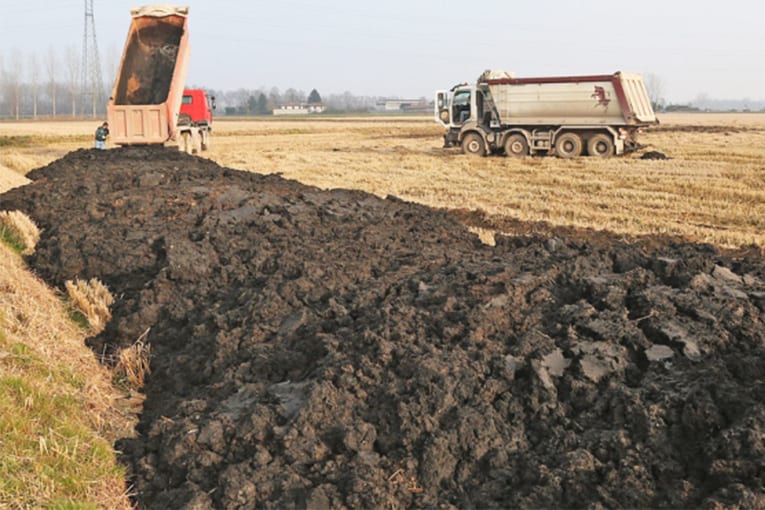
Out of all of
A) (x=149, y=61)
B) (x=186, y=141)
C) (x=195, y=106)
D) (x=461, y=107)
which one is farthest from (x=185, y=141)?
(x=461, y=107)

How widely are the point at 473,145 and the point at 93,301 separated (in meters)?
18.7

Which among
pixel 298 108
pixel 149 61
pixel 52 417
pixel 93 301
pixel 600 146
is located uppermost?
pixel 298 108

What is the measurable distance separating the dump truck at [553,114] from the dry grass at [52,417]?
18.8m

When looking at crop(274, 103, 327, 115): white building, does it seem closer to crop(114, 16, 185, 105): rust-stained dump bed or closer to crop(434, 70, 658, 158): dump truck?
crop(434, 70, 658, 158): dump truck

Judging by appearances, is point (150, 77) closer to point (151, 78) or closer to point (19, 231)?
point (151, 78)

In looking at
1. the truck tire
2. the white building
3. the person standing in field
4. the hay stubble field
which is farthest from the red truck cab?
the white building

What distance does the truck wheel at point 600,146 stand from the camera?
2234cm

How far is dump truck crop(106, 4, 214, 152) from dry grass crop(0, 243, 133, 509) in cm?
1007

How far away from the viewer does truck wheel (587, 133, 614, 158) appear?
22.3 m

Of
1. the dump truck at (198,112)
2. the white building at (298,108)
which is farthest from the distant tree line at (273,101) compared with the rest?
the dump truck at (198,112)

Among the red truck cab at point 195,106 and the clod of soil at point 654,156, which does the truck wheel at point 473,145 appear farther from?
the red truck cab at point 195,106

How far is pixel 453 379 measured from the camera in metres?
3.79

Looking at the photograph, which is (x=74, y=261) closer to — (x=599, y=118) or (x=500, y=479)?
(x=500, y=479)

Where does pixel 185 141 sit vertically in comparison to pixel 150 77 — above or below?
below
